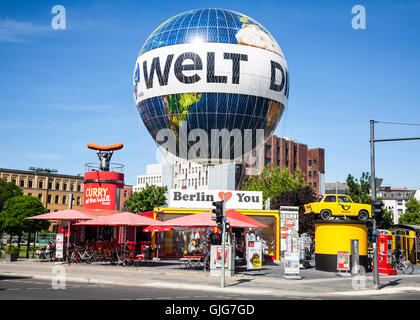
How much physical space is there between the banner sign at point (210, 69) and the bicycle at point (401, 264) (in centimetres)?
1423

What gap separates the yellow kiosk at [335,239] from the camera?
27.5 metres

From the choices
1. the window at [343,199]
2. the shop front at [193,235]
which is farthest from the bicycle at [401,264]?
the shop front at [193,235]

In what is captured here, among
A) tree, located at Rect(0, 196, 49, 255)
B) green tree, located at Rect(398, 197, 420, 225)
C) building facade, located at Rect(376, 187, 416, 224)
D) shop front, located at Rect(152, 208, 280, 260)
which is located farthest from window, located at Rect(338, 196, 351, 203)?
building facade, located at Rect(376, 187, 416, 224)

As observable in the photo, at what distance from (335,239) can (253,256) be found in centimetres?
508

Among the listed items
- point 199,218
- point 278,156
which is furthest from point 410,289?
point 278,156

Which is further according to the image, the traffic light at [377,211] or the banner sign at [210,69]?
the banner sign at [210,69]

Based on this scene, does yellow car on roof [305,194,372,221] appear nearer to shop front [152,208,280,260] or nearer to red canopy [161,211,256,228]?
red canopy [161,211,256,228]

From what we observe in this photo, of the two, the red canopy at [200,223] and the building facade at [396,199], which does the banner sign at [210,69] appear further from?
the building facade at [396,199]

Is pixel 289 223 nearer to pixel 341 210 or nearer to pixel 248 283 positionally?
pixel 341 210

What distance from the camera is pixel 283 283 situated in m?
21.5

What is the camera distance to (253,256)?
87.9 ft

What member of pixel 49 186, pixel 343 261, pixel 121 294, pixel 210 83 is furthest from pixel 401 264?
pixel 49 186
